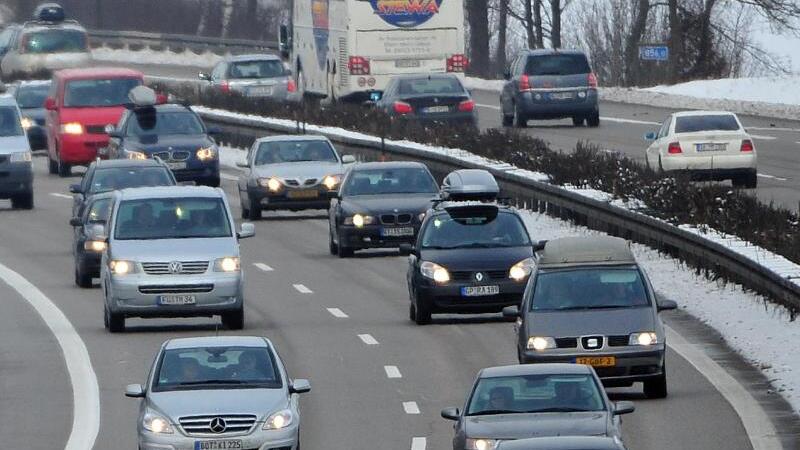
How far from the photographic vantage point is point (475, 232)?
2955cm

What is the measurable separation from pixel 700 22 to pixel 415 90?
26.9 metres

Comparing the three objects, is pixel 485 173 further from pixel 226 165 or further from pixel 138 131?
pixel 226 165

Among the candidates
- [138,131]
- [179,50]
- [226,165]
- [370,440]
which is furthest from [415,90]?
[179,50]

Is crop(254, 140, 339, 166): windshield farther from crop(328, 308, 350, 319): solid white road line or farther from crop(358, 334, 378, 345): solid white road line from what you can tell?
crop(358, 334, 378, 345): solid white road line

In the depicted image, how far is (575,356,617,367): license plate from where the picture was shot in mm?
22391

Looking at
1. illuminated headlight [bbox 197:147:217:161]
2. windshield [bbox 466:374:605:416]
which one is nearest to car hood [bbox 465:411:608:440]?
windshield [bbox 466:374:605:416]

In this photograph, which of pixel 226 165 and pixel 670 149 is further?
pixel 226 165

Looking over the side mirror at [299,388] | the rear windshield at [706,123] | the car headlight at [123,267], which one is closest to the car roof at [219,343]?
the side mirror at [299,388]

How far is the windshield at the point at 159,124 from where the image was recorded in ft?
150

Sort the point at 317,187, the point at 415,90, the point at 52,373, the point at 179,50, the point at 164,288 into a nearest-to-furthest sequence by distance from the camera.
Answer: the point at 52,373 < the point at 164,288 < the point at 317,187 < the point at 415,90 < the point at 179,50

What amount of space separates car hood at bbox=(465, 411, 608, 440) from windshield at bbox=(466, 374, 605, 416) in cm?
14

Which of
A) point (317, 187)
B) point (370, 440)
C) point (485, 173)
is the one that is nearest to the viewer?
point (370, 440)

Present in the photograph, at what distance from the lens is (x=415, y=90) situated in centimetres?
5322

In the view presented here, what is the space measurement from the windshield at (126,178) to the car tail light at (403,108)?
15.4 metres
